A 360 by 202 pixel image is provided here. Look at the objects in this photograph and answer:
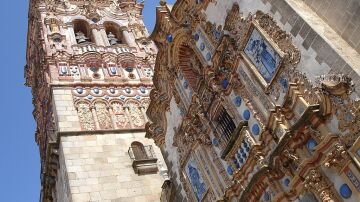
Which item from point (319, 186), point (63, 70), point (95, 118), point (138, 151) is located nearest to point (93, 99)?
point (95, 118)

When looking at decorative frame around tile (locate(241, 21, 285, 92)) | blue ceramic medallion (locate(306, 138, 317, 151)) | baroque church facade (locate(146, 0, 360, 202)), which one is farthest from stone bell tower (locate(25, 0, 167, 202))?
blue ceramic medallion (locate(306, 138, 317, 151))

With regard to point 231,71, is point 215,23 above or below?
above

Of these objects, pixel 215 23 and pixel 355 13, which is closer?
pixel 355 13

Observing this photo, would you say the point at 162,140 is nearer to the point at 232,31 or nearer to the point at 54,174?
the point at 232,31

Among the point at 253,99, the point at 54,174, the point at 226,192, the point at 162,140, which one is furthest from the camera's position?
the point at 54,174

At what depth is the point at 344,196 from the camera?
7945 mm

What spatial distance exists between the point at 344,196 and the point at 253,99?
3.29 meters

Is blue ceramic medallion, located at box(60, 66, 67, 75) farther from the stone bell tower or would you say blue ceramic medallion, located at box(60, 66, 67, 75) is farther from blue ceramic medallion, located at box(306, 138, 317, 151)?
blue ceramic medallion, located at box(306, 138, 317, 151)

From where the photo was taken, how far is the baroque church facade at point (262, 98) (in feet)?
27.0

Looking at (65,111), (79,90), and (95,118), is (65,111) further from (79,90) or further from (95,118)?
(79,90)

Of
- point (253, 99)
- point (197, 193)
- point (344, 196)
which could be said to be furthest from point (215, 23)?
point (344, 196)

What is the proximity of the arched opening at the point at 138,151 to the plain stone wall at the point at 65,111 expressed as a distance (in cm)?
240

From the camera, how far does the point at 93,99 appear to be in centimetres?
2272

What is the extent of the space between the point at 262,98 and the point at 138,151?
460 inches
